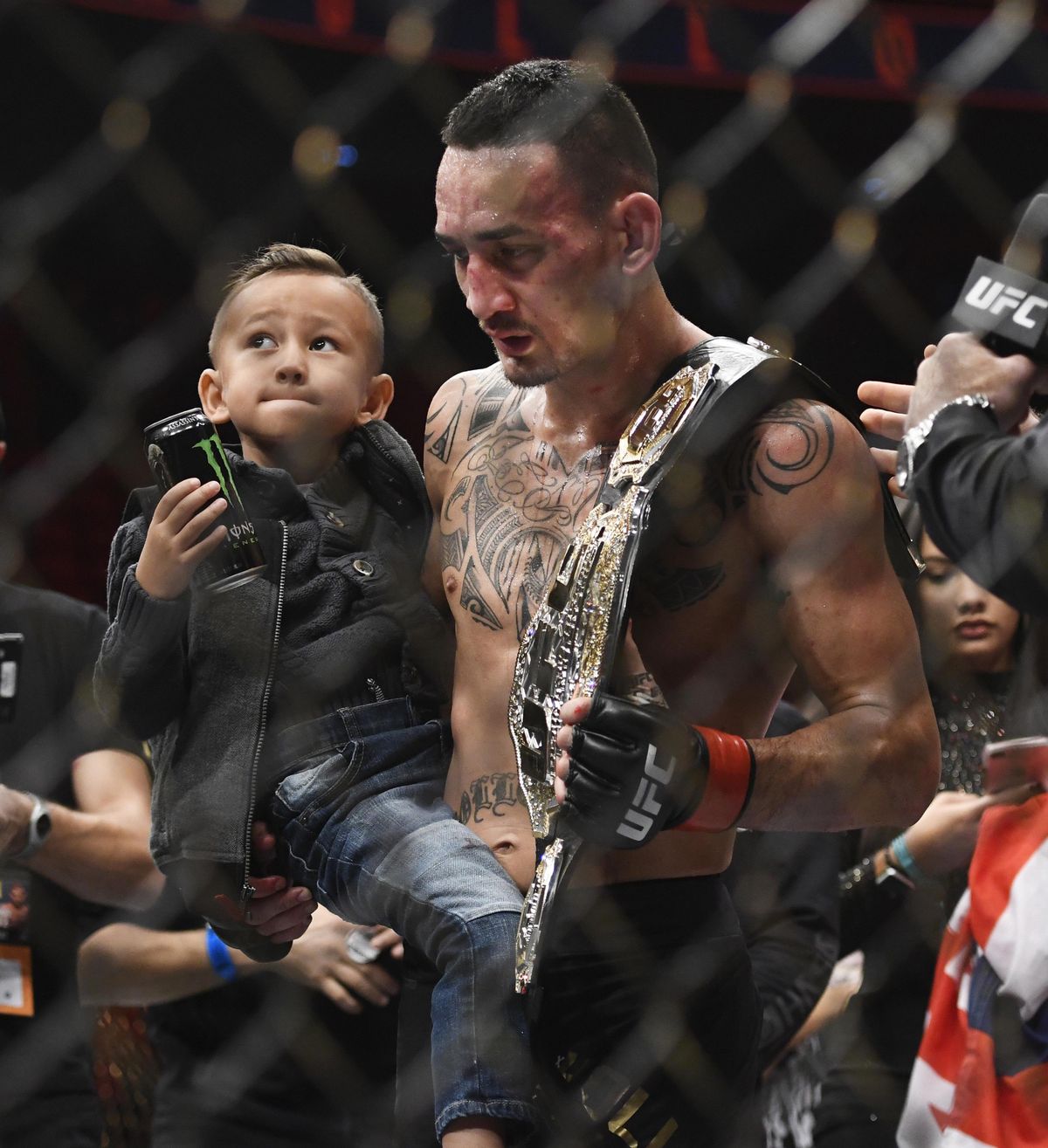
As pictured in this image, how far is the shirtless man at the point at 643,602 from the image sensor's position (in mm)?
1502

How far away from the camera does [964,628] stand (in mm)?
2402

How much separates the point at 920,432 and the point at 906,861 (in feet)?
3.91

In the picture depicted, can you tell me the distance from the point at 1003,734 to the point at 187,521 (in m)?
1.30

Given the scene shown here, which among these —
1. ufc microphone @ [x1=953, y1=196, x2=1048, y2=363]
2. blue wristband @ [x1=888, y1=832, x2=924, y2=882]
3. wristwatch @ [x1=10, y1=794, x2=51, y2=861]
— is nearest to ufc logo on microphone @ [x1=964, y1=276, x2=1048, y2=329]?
ufc microphone @ [x1=953, y1=196, x2=1048, y2=363]

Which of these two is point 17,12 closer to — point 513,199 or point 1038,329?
point 513,199

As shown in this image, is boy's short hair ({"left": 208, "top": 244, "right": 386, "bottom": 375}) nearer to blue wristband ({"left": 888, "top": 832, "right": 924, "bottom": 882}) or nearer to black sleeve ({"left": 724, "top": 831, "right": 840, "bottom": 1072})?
black sleeve ({"left": 724, "top": 831, "right": 840, "bottom": 1072})

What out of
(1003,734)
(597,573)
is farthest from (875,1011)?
(597,573)

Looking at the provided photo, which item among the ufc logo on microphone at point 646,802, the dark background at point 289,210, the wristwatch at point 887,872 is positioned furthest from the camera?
the dark background at point 289,210

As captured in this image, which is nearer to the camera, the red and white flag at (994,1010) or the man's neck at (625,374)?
the man's neck at (625,374)

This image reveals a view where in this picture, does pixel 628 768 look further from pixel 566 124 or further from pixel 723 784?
pixel 566 124

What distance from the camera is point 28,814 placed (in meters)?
2.08

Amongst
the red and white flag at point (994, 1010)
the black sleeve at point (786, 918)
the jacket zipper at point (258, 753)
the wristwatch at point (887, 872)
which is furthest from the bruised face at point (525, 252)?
the wristwatch at point (887, 872)

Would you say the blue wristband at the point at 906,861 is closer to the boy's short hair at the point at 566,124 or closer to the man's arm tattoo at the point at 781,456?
the man's arm tattoo at the point at 781,456

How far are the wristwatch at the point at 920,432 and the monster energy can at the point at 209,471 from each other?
618mm
